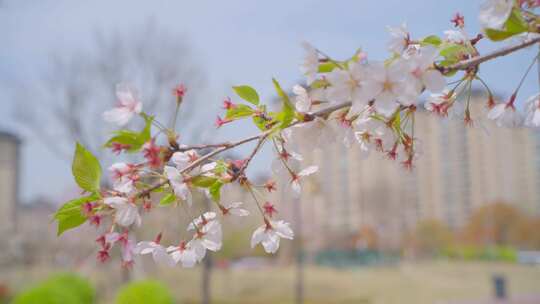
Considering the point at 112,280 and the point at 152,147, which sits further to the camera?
the point at 112,280

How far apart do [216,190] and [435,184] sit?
3440cm

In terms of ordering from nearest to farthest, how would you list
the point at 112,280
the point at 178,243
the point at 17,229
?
the point at 178,243, the point at 112,280, the point at 17,229

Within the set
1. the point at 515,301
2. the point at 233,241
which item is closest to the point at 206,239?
the point at 515,301

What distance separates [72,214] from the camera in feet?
1.63

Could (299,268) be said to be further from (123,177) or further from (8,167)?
(123,177)

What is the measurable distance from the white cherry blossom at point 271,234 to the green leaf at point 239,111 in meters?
0.13

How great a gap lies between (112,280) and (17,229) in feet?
21.3

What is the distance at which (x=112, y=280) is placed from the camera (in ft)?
37.8

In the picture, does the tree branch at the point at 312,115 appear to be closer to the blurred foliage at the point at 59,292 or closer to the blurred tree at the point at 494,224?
the blurred foliage at the point at 59,292

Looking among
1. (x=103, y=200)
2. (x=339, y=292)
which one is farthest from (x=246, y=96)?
(x=339, y=292)

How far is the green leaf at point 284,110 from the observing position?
0.47 meters

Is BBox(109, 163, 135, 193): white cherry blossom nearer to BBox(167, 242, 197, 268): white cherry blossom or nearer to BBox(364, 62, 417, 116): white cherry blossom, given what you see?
BBox(167, 242, 197, 268): white cherry blossom

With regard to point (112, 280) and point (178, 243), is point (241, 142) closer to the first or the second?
point (178, 243)

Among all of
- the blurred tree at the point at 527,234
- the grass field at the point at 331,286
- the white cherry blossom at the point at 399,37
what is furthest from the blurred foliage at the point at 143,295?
the blurred tree at the point at 527,234
